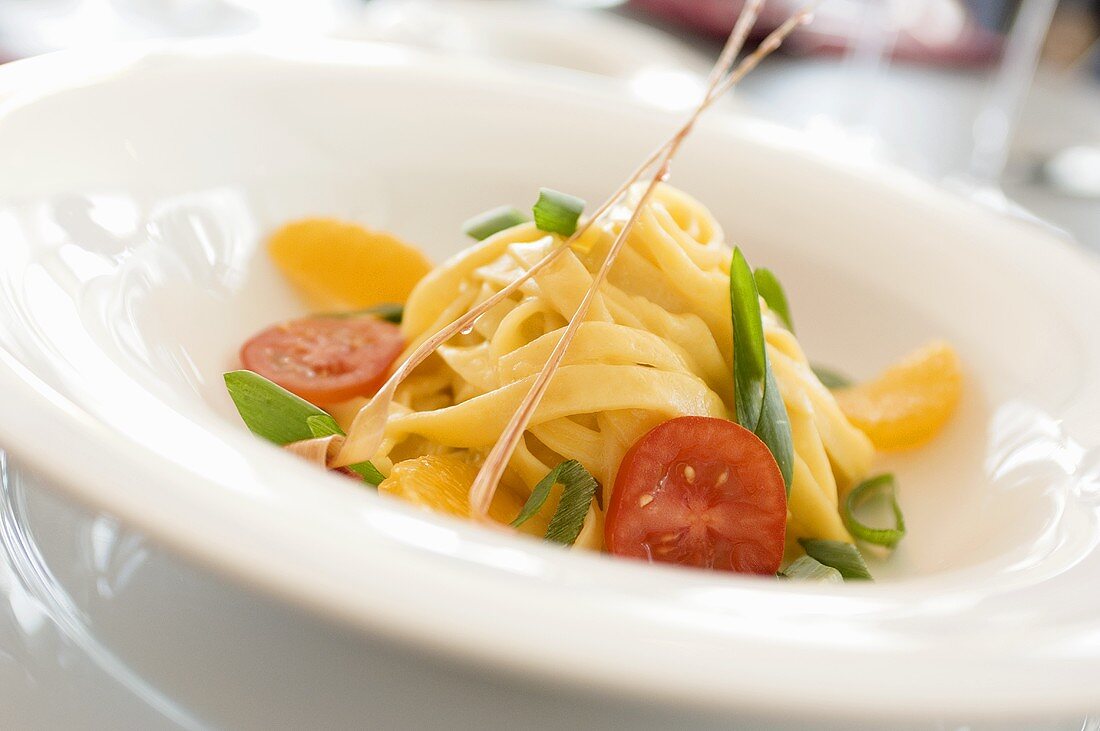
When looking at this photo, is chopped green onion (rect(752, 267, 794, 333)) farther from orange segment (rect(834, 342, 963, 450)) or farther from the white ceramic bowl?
the white ceramic bowl

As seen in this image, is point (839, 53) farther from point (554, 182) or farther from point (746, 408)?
point (746, 408)

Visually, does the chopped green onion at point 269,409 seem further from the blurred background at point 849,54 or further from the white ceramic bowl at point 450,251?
the blurred background at point 849,54

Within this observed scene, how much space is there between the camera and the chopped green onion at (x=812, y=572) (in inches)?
62.4

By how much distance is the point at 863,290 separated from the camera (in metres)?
2.45

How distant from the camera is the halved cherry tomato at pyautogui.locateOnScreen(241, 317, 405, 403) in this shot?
1.91 m

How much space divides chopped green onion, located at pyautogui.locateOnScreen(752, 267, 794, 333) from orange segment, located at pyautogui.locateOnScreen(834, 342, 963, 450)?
0.26 m

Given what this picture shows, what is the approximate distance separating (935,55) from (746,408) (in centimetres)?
600

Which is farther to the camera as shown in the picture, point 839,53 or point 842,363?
point 839,53

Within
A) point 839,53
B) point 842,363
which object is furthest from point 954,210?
point 839,53

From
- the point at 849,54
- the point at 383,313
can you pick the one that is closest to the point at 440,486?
the point at 383,313

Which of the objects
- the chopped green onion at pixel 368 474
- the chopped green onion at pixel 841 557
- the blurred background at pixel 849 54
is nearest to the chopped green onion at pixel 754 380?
the chopped green onion at pixel 841 557

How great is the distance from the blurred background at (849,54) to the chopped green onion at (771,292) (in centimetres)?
84

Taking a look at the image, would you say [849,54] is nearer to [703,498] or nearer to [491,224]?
[491,224]

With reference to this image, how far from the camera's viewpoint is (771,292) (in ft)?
6.73
